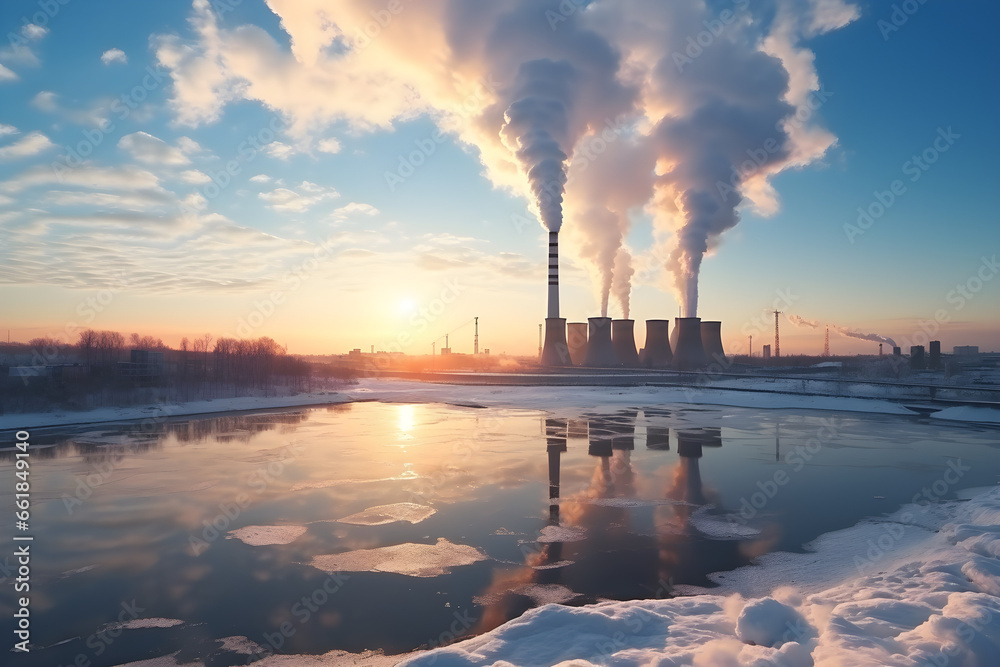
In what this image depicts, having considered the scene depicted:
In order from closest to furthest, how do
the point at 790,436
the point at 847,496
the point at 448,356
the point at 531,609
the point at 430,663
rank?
the point at 430,663 < the point at 531,609 < the point at 847,496 < the point at 790,436 < the point at 448,356

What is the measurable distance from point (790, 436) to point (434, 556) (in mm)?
14185

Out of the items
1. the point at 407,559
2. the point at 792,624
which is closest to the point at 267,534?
the point at 407,559

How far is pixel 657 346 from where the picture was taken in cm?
5003

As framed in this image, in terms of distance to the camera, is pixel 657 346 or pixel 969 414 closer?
pixel 969 414

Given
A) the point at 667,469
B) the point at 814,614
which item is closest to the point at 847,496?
the point at 667,469

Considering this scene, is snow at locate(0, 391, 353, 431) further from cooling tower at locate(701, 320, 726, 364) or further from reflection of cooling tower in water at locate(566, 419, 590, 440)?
cooling tower at locate(701, 320, 726, 364)

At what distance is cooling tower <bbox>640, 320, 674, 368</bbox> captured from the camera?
163ft

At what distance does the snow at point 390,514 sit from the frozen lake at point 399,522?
47mm

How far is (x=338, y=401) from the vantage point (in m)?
33.0

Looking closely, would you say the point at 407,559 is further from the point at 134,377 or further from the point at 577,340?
the point at 577,340

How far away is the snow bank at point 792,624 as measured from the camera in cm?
411

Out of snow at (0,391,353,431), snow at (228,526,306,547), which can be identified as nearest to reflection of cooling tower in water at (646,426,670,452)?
snow at (228,526,306,547)

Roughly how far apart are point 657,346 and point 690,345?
4.40 metres

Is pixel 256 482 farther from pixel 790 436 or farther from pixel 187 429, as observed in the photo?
pixel 790 436
